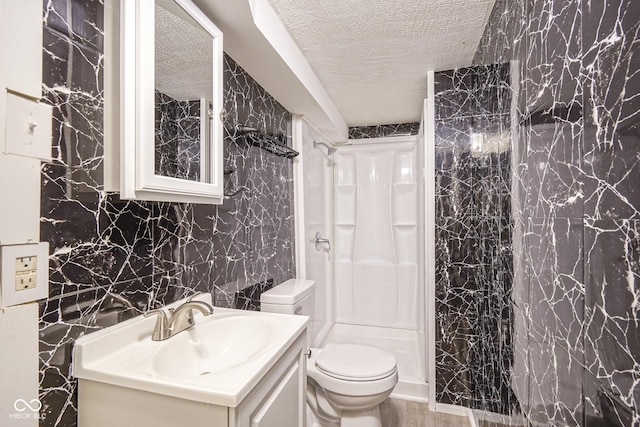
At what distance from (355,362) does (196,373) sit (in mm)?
979

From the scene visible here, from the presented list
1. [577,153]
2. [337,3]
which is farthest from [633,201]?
[337,3]

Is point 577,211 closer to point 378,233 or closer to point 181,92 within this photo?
point 181,92

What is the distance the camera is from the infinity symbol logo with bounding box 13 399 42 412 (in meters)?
0.71

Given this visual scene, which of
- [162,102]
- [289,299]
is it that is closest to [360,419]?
[289,299]

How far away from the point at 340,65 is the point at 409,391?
7.54 feet

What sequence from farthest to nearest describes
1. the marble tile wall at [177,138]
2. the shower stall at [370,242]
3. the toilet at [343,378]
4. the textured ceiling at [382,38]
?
1. the shower stall at [370,242]
2. the toilet at [343,378]
3. the textured ceiling at [382,38]
4. the marble tile wall at [177,138]

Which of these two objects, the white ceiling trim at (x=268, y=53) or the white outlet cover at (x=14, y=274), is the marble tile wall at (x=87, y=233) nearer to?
the white outlet cover at (x=14, y=274)

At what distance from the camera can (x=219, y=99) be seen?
48.8 inches

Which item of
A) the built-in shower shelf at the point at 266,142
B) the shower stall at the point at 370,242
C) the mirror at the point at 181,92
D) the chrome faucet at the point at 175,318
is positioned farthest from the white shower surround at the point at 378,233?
the chrome faucet at the point at 175,318

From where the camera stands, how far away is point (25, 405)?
28.5 inches

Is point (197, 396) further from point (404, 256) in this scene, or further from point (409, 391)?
point (404, 256)

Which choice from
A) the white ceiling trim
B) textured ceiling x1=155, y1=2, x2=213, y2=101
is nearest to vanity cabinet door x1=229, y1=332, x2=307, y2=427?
textured ceiling x1=155, y1=2, x2=213, y2=101

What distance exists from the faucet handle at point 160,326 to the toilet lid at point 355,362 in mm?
965

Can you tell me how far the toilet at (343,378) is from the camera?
62.8 inches
